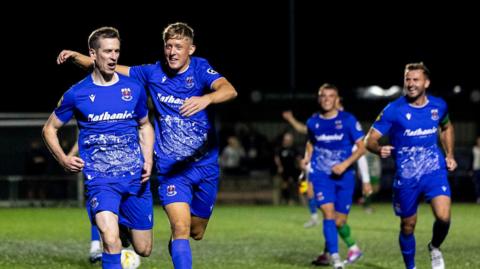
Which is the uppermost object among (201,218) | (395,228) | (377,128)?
(377,128)

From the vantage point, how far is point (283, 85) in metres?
48.7

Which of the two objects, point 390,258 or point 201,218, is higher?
point 201,218

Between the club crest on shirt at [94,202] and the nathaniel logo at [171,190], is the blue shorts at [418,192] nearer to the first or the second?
the nathaniel logo at [171,190]

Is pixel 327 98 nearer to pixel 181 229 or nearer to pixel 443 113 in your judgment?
pixel 443 113

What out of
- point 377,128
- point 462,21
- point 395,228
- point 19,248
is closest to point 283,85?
point 462,21

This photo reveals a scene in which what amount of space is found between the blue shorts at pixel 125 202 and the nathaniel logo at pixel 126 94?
0.75m

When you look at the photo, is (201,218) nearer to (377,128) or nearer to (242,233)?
(377,128)

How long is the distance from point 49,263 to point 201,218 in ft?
11.3

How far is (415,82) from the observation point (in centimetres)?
1208

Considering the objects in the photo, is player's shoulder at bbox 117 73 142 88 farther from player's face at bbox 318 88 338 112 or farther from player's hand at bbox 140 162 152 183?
player's face at bbox 318 88 338 112

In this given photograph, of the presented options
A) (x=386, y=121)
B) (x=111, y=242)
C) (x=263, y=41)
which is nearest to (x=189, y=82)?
(x=111, y=242)

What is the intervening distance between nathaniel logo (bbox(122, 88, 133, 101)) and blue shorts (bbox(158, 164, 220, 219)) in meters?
0.97

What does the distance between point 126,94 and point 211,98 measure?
97cm

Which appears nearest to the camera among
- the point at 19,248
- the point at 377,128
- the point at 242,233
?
the point at 377,128
